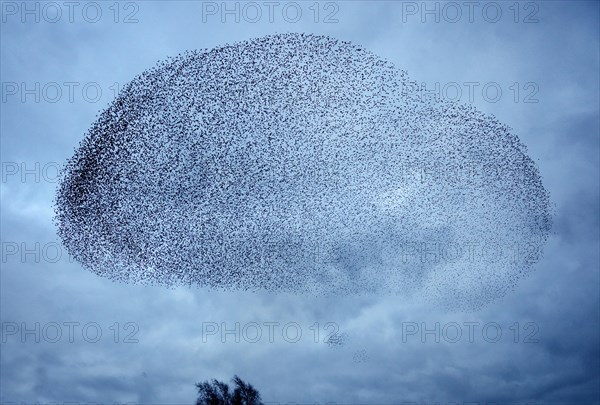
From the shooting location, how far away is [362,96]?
2920cm

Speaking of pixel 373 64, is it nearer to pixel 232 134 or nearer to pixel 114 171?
pixel 232 134

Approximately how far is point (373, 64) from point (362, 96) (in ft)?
6.61

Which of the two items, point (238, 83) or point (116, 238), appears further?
point (116, 238)

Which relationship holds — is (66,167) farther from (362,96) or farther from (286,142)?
(362,96)

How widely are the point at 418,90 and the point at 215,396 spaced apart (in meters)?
58.8

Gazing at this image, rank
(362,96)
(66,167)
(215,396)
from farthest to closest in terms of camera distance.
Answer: (215,396) → (66,167) → (362,96)

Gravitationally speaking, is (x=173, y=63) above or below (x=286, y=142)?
above

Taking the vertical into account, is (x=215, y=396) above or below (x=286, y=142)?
below

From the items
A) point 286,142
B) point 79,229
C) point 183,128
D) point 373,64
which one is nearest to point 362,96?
point 373,64

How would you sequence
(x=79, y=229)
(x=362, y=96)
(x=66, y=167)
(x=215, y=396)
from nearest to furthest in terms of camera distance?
(x=362, y=96), (x=66, y=167), (x=79, y=229), (x=215, y=396)

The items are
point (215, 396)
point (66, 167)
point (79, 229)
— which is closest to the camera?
point (66, 167)

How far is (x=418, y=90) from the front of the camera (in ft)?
97.2

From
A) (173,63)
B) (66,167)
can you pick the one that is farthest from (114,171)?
(173,63)

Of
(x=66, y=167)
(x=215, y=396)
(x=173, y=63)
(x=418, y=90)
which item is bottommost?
(x=215, y=396)
